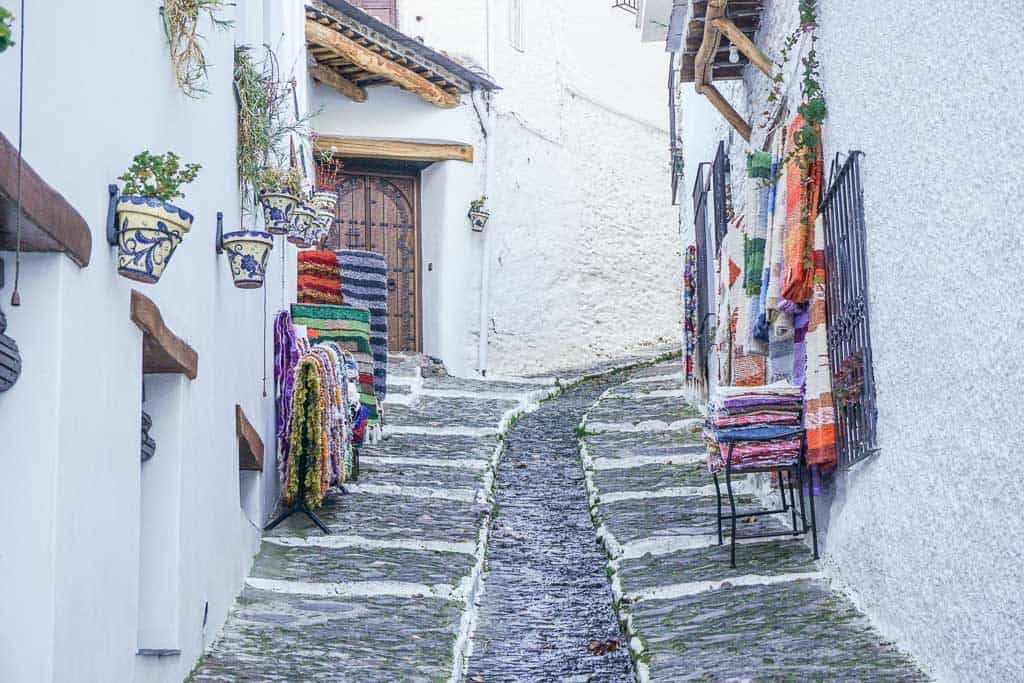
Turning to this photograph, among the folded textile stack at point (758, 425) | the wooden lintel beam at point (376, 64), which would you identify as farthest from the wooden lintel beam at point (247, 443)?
the wooden lintel beam at point (376, 64)

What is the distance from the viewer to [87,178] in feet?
15.7

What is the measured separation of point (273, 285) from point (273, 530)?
1755mm

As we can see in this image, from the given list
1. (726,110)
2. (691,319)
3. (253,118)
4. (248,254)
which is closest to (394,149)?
(691,319)

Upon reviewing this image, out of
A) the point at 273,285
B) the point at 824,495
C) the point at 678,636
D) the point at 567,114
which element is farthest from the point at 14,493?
the point at 567,114

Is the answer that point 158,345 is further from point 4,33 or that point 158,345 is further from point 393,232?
point 393,232

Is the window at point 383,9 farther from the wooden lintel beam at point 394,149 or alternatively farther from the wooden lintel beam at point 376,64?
the wooden lintel beam at point 394,149

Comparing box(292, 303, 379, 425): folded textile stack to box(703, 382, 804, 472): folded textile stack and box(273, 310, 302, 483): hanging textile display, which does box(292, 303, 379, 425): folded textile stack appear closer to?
box(273, 310, 302, 483): hanging textile display

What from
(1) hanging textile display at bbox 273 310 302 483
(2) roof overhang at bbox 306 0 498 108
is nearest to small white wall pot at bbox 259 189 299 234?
(1) hanging textile display at bbox 273 310 302 483

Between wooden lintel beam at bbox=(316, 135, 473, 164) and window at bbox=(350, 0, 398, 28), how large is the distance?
215 centimetres

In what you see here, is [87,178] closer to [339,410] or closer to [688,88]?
[339,410]

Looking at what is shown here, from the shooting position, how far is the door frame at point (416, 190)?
1802 cm

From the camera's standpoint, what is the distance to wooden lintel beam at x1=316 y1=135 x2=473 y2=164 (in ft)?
57.6

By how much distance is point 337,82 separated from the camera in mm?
17375

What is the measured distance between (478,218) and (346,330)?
678cm
